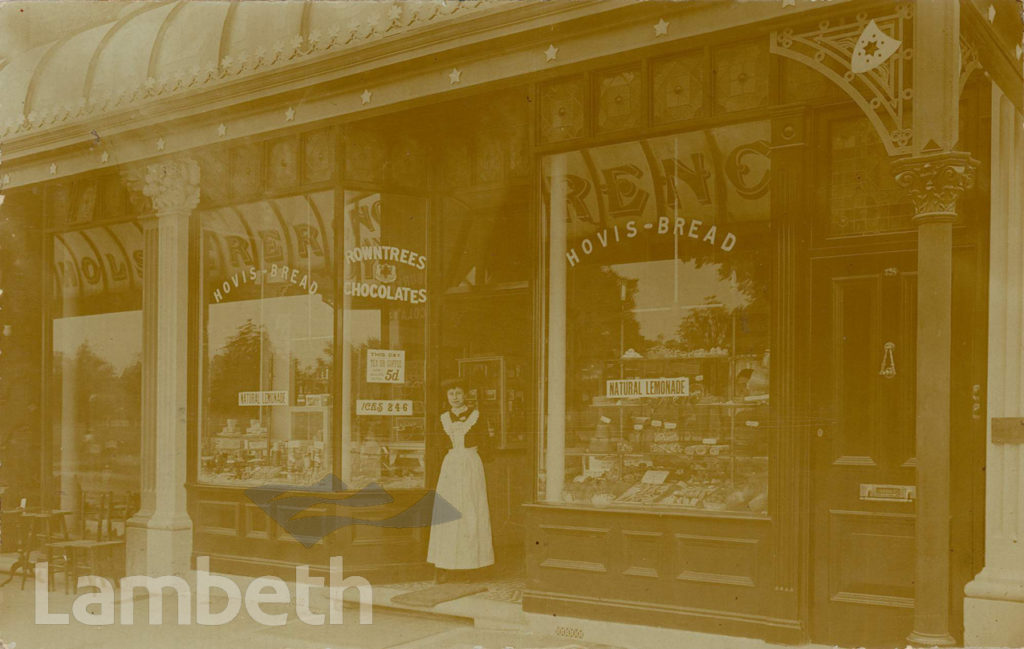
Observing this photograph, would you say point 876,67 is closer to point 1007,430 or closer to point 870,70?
point 870,70

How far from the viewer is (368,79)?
8.69m

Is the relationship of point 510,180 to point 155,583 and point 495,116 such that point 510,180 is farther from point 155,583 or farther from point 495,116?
point 155,583

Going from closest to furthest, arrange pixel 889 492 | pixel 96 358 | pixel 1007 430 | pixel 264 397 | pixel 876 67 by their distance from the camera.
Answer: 1. pixel 876 67
2. pixel 1007 430
3. pixel 889 492
4. pixel 264 397
5. pixel 96 358

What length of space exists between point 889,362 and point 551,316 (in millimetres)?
2570

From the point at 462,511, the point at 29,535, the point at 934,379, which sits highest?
the point at 934,379

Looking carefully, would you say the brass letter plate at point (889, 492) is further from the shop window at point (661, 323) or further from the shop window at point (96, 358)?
the shop window at point (96, 358)

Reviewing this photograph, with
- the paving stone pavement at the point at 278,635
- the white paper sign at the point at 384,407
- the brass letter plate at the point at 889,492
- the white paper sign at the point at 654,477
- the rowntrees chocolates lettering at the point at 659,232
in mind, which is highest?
the rowntrees chocolates lettering at the point at 659,232

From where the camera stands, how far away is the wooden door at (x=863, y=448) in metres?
6.34

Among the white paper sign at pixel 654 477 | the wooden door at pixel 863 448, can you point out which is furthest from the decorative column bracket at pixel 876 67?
the white paper sign at pixel 654 477

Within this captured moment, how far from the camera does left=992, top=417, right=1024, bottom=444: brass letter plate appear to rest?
5.95 m

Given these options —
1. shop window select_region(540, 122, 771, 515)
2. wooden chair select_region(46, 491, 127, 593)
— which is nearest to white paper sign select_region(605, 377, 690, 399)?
shop window select_region(540, 122, 771, 515)

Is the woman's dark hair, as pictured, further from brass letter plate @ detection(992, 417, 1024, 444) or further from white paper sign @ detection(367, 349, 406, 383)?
brass letter plate @ detection(992, 417, 1024, 444)

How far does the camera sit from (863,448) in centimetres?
648

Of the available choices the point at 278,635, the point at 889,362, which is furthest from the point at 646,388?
the point at 278,635
